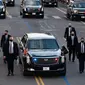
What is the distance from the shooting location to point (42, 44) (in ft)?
62.6

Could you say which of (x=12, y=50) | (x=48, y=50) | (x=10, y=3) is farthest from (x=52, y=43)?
(x=10, y=3)

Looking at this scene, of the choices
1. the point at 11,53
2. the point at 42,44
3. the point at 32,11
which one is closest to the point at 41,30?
the point at 32,11

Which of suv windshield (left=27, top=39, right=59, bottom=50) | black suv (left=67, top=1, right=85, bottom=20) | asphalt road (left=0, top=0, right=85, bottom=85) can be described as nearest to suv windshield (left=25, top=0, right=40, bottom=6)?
asphalt road (left=0, top=0, right=85, bottom=85)

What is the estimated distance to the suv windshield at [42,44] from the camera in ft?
62.1

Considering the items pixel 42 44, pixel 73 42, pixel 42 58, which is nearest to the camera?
pixel 42 58

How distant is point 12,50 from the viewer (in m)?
18.2

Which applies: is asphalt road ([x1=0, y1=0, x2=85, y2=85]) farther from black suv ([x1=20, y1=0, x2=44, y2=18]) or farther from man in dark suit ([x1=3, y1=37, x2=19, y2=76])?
black suv ([x1=20, y1=0, x2=44, y2=18])

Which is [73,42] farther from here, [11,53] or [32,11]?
[32,11]

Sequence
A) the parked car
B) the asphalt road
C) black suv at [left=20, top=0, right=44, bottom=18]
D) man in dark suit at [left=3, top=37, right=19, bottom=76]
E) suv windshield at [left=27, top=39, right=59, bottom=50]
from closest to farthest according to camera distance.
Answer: the asphalt road, the parked car, man in dark suit at [left=3, top=37, right=19, bottom=76], suv windshield at [left=27, top=39, right=59, bottom=50], black suv at [left=20, top=0, right=44, bottom=18]

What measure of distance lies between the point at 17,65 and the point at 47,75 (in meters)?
2.63

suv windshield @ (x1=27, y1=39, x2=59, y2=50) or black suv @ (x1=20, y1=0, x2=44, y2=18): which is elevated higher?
suv windshield @ (x1=27, y1=39, x2=59, y2=50)

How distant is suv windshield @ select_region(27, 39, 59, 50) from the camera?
1892 cm

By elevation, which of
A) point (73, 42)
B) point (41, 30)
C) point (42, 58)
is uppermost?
point (42, 58)

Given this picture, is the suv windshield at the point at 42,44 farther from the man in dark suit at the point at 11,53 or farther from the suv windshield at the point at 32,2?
the suv windshield at the point at 32,2
